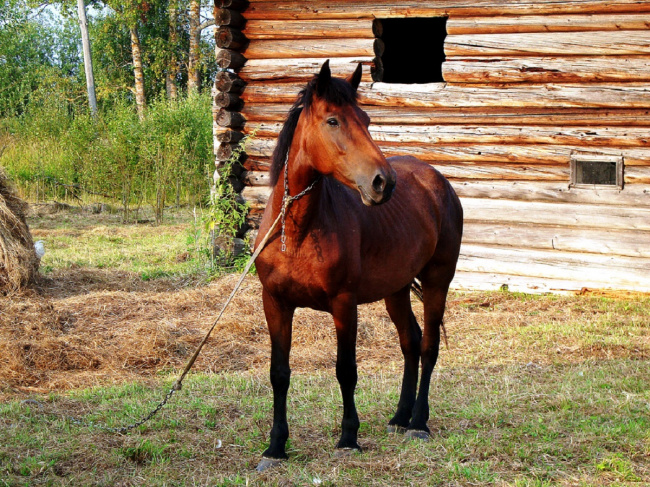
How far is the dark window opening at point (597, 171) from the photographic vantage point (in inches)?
340

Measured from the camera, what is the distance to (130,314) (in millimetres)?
7676

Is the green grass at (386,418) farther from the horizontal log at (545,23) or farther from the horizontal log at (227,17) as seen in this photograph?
the horizontal log at (227,17)

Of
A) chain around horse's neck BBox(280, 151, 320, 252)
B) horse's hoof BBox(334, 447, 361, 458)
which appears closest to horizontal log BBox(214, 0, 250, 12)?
chain around horse's neck BBox(280, 151, 320, 252)

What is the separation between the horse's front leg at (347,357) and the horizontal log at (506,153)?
214 inches

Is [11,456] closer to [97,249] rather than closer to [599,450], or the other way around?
[599,450]

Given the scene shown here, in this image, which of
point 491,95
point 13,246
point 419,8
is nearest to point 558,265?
point 491,95

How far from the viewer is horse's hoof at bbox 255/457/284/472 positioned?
4062mm

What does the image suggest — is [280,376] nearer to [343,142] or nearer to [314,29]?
[343,142]

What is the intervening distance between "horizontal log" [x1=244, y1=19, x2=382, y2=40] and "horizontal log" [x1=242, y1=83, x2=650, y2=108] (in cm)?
63

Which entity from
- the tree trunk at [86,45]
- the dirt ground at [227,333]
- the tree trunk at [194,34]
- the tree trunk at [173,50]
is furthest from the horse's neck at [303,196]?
the tree trunk at [173,50]

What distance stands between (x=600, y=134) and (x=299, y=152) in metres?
5.77

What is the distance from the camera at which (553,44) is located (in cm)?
872

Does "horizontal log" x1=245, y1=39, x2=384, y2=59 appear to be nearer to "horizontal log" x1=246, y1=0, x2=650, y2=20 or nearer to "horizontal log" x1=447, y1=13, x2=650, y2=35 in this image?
"horizontal log" x1=246, y1=0, x2=650, y2=20

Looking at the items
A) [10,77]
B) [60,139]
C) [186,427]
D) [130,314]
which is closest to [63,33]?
[10,77]
